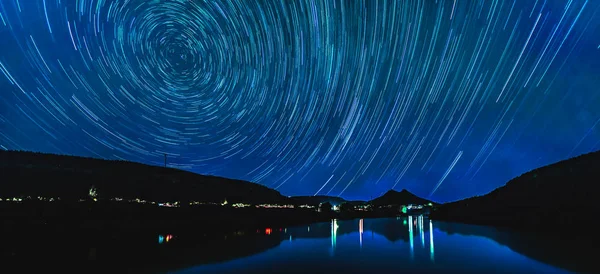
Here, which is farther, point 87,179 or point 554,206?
point 87,179

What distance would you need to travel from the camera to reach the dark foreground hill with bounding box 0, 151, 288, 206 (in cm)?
5953

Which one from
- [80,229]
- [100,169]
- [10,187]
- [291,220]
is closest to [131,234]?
[80,229]

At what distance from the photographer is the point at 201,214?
40.3m

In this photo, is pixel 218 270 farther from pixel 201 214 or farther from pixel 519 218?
pixel 519 218

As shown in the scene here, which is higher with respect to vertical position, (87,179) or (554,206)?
(87,179)

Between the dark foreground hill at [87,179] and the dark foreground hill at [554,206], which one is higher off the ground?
the dark foreground hill at [87,179]

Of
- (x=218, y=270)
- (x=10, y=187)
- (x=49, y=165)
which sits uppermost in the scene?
(x=49, y=165)

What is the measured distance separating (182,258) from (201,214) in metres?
27.4

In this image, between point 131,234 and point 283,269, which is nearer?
point 283,269

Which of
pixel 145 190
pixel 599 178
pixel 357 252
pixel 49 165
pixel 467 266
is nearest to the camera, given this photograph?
pixel 467 266

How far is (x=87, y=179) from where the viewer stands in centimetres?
7419

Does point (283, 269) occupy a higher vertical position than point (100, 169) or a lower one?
lower

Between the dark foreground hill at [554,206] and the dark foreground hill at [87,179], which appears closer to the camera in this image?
the dark foreground hill at [554,206]

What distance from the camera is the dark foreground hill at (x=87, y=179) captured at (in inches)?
2344
